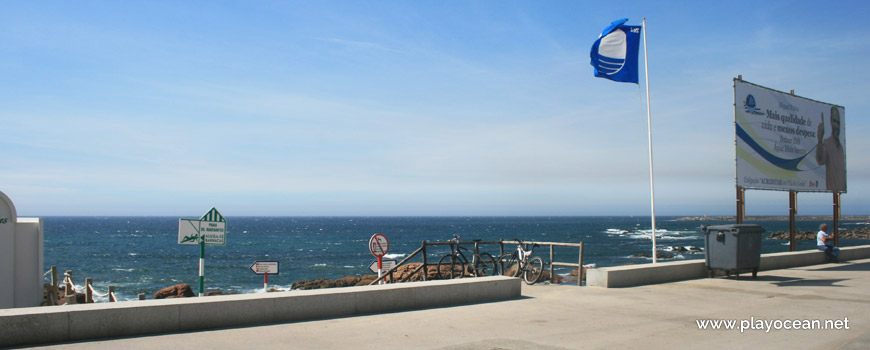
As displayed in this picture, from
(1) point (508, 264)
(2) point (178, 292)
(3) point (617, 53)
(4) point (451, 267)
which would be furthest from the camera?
(2) point (178, 292)

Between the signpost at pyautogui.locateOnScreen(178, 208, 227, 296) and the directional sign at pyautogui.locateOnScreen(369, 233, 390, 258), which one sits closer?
the signpost at pyautogui.locateOnScreen(178, 208, 227, 296)

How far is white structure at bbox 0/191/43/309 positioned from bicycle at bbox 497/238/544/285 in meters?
10.2

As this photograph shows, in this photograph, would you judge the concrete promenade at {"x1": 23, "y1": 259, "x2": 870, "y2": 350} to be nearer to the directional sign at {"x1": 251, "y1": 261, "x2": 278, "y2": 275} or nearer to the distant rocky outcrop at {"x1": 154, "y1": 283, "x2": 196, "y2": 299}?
the directional sign at {"x1": 251, "y1": 261, "x2": 278, "y2": 275}

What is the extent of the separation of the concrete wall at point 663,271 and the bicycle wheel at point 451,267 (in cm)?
305

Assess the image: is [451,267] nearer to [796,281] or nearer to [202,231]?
[202,231]

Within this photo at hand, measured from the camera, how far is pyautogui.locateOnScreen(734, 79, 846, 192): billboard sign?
15.8m

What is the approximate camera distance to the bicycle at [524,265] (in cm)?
1401

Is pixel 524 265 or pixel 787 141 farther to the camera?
pixel 787 141

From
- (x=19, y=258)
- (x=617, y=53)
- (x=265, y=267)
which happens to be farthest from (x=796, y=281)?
(x=19, y=258)

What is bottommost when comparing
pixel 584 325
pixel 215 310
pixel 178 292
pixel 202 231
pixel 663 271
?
pixel 178 292

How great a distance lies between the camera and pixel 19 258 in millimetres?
13172

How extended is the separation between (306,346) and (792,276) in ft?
41.2

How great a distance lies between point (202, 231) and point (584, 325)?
7611mm

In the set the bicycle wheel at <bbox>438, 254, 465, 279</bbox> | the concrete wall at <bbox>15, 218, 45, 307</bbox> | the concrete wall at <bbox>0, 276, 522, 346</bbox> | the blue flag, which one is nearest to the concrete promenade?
the concrete wall at <bbox>0, 276, 522, 346</bbox>
